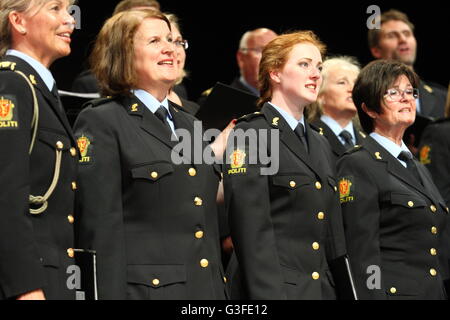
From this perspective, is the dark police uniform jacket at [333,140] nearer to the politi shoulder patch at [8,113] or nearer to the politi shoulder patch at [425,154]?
the politi shoulder patch at [425,154]

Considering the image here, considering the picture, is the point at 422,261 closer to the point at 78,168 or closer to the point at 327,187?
the point at 327,187

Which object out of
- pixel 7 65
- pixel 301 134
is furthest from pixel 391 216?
pixel 7 65

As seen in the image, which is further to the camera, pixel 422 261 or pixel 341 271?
pixel 422 261

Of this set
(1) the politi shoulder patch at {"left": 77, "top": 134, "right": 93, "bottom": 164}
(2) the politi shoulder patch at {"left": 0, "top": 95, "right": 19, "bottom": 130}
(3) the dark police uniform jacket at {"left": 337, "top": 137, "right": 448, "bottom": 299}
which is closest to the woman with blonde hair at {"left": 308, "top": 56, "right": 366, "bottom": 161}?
(3) the dark police uniform jacket at {"left": 337, "top": 137, "right": 448, "bottom": 299}

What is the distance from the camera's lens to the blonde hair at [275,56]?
3.78 meters

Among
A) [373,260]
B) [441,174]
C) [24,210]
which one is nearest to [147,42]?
[24,210]

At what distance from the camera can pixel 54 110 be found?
2.93 m

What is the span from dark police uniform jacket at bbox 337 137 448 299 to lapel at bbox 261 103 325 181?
14.4 inches

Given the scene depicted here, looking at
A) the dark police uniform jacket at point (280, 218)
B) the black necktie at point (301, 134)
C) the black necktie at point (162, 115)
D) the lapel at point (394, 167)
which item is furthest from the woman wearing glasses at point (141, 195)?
the lapel at point (394, 167)

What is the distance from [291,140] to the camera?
140 inches

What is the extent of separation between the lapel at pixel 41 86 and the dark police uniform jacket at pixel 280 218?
744 millimetres

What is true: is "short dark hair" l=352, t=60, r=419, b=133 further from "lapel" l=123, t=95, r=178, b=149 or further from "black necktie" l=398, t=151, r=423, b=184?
"lapel" l=123, t=95, r=178, b=149
